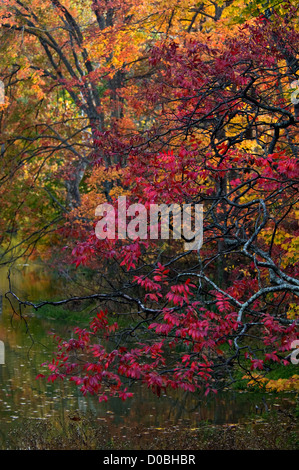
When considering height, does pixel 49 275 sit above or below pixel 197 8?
below

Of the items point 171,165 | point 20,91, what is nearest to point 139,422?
point 171,165

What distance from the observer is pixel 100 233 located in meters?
7.57

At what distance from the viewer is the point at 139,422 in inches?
417

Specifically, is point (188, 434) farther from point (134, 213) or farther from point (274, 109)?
point (274, 109)

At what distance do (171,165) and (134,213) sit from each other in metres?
1.02

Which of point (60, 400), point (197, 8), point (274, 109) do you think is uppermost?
point (197, 8)

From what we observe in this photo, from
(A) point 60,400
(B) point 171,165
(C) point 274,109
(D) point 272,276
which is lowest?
(A) point 60,400

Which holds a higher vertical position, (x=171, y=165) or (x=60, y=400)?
(x=171, y=165)

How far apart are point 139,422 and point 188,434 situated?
1158 mm

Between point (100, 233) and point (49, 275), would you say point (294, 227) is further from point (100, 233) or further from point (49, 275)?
point (49, 275)

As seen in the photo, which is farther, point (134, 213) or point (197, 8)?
point (197, 8)

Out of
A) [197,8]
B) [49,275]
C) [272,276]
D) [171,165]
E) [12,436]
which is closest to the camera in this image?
[272,276]

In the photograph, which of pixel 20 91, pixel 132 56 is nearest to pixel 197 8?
pixel 132 56
